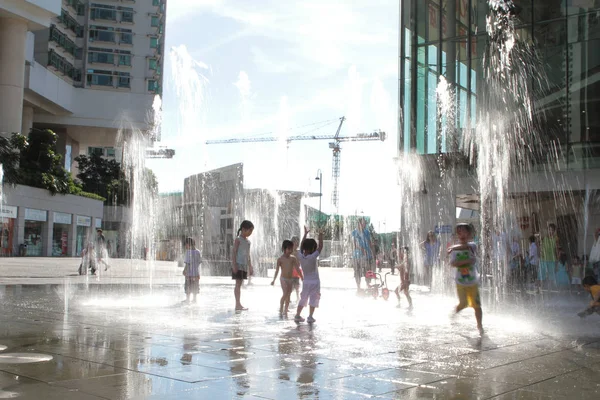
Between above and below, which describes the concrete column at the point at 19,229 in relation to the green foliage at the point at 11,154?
below

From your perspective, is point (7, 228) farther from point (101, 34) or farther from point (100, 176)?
point (101, 34)

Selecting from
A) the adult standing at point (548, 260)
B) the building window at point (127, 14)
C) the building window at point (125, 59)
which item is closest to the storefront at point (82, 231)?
the building window at point (125, 59)

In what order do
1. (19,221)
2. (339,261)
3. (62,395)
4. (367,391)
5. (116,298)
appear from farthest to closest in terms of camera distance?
(339,261) < (19,221) < (116,298) < (367,391) < (62,395)

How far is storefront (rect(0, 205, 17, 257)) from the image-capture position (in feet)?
142

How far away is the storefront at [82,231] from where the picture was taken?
183ft

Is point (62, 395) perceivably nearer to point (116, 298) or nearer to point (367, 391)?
point (367, 391)

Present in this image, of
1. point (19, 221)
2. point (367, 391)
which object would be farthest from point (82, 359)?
point (19, 221)

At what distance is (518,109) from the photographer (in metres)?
25.8

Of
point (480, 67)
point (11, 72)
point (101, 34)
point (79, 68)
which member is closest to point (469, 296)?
point (480, 67)

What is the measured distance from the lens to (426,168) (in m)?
26.7

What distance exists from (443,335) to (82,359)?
14.5 feet

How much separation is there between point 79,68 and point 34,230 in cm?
4213

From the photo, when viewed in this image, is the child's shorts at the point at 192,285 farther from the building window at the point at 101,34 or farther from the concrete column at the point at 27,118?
the building window at the point at 101,34

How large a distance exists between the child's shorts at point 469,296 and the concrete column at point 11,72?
148ft
